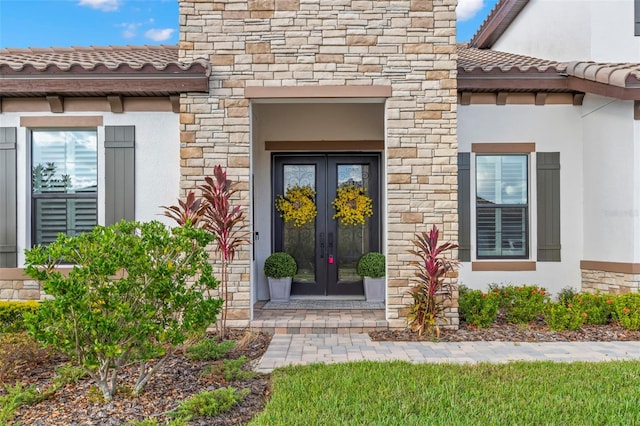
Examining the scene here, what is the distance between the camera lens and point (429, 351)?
557 cm

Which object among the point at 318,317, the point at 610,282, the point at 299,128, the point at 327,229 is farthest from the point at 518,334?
the point at 299,128

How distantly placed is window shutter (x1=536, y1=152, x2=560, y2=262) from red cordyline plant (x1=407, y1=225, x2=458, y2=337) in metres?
2.43

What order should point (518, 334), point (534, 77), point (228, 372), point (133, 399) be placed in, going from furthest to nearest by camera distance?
point (534, 77) → point (518, 334) → point (228, 372) → point (133, 399)

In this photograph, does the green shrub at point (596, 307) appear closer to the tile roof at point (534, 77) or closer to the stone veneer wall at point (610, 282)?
the stone veneer wall at point (610, 282)

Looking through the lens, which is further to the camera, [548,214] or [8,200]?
[548,214]

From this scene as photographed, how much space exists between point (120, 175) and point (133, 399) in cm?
409

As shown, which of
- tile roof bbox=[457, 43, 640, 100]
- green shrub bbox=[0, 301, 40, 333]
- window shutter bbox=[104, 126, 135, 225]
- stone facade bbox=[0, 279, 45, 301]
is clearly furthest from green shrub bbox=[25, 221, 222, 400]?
tile roof bbox=[457, 43, 640, 100]

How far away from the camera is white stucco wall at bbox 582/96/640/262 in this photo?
23.1ft

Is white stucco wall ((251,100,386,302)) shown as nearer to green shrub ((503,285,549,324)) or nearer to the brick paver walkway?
the brick paver walkway

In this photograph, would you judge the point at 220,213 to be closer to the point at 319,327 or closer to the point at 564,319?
the point at 319,327

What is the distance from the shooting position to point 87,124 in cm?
714

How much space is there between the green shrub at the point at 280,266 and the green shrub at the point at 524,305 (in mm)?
3710

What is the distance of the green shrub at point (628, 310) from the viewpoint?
641 centimetres

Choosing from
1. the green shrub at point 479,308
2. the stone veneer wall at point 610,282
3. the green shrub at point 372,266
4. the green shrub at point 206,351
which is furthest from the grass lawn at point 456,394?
the green shrub at point 372,266
